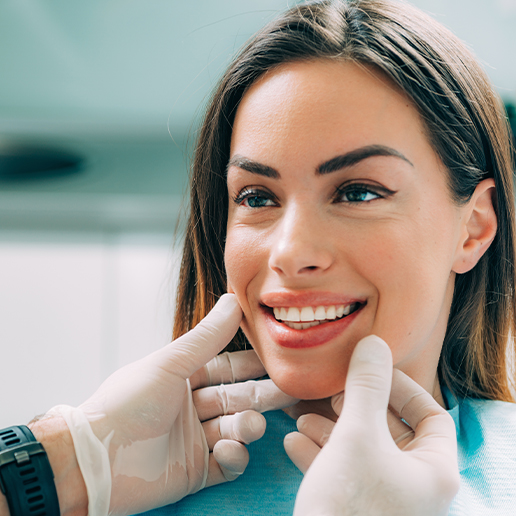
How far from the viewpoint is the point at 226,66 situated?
1.30 meters

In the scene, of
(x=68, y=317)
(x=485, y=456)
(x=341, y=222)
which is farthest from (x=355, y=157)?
(x=68, y=317)

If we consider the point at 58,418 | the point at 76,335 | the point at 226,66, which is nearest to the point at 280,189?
the point at 226,66

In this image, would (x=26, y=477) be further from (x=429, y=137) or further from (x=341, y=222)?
(x=429, y=137)

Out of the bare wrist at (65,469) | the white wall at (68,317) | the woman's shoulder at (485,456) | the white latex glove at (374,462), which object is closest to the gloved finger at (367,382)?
the white latex glove at (374,462)

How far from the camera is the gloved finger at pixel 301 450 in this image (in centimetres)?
99

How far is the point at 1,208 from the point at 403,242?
3585 mm

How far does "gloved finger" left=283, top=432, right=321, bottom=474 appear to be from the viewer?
0.99m

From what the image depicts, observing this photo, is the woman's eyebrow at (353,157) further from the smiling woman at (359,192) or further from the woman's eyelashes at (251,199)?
the woman's eyelashes at (251,199)

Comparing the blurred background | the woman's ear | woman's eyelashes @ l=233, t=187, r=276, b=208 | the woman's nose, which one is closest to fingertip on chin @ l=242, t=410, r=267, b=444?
the woman's nose

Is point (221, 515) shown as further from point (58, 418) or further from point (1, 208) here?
point (1, 208)

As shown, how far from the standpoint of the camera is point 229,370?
4.17ft

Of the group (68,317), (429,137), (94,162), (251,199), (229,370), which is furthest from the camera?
(94,162)

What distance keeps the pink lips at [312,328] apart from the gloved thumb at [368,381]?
0.07 meters

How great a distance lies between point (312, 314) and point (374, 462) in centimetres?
30
